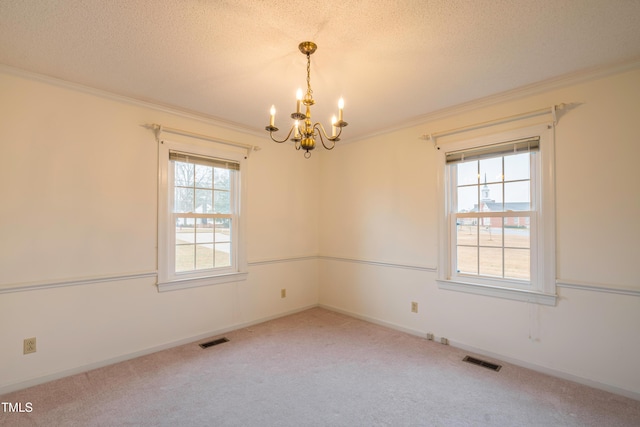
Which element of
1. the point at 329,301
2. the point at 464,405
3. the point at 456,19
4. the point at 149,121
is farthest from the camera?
the point at 329,301

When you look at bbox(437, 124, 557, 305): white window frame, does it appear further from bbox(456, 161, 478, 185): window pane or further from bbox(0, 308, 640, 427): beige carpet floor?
bbox(0, 308, 640, 427): beige carpet floor

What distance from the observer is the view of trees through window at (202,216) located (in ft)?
10.7

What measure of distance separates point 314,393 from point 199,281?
180 cm

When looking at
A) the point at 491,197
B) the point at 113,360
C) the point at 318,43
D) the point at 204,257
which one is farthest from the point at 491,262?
the point at 113,360

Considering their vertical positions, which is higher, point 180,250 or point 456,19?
point 456,19

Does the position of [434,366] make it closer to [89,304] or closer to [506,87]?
[506,87]

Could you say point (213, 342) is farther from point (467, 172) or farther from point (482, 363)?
point (467, 172)

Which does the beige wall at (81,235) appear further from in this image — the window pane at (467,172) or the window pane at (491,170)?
the window pane at (491,170)

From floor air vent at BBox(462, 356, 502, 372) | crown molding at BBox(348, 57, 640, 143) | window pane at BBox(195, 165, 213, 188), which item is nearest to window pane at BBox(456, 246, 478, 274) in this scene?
floor air vent at BBox(462, 356, 502, 372)

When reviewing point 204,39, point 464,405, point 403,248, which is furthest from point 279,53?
point 464,405

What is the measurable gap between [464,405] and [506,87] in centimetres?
269

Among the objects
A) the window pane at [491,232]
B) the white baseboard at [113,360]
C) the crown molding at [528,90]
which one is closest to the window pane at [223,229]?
the white baseboard at [113,360]

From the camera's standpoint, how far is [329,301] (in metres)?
4.49

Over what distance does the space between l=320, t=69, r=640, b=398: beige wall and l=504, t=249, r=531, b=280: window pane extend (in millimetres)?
250
